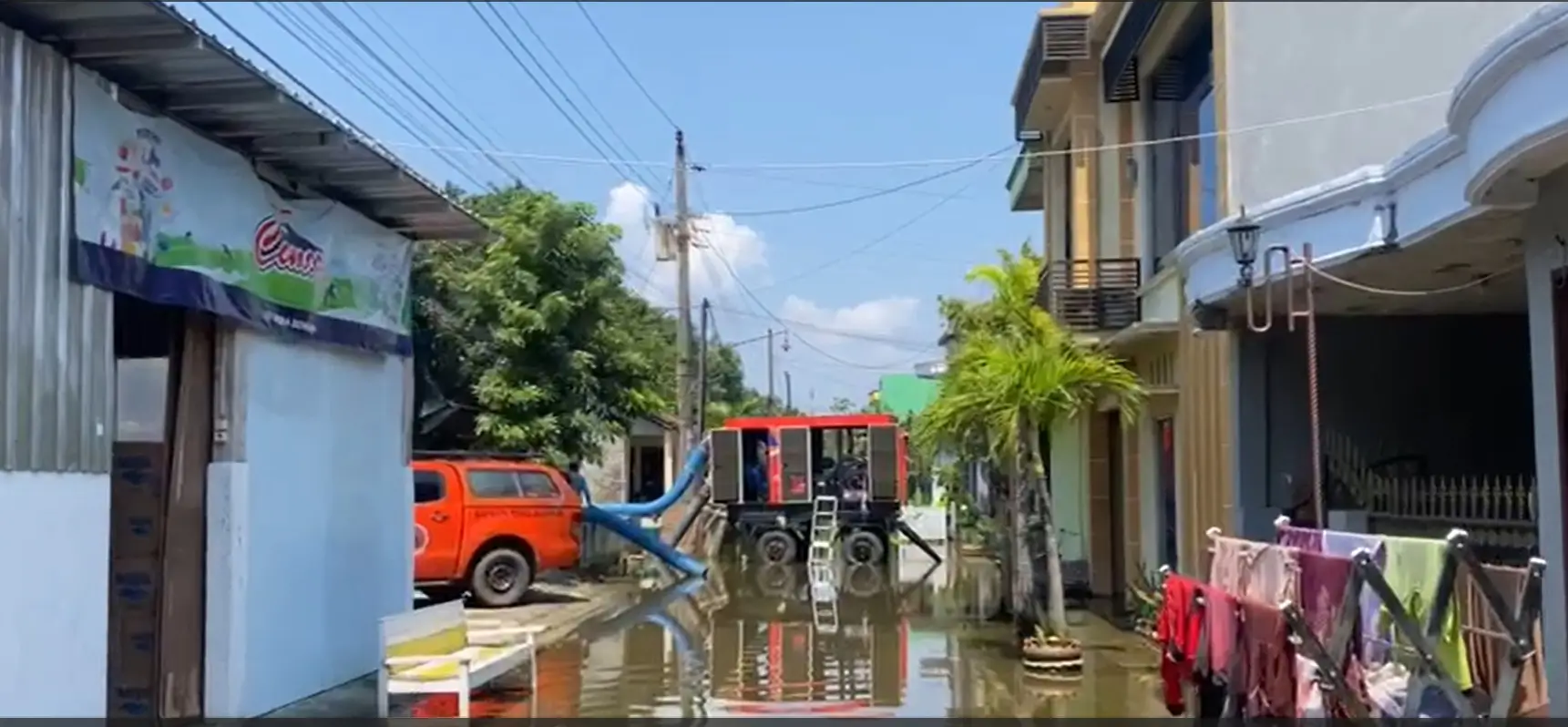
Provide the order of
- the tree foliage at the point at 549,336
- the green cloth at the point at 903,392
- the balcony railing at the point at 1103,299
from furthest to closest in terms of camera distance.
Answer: the green cloth at the point at 903,392, the tree foliage at the point at 549,336, the balcony railing at the point at 1103,299

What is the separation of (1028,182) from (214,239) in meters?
18.9

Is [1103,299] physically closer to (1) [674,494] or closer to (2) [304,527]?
(2) [304,527]

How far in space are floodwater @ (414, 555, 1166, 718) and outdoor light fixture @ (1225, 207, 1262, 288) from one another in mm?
3035

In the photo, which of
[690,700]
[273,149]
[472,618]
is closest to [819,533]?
[472,618]

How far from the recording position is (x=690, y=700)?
1112cm

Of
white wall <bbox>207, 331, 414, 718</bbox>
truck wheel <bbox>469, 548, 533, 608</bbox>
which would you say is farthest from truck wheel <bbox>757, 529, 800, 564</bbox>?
white wall <bbox>207, 331, 414, 718</bbox>

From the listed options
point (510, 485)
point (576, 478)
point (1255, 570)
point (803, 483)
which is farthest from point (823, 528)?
point (1255, 570)

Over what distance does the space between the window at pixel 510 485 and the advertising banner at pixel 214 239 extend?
17.9 ft

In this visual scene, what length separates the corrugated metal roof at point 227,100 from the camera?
7.56 metres

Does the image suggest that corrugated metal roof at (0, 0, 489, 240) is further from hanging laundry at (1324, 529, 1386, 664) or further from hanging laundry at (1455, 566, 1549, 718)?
hanging laundry at (1455, 566, 1549, 718)

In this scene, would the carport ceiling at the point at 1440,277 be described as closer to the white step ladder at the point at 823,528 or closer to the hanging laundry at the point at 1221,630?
the hanging laundry at the point at 1221,630

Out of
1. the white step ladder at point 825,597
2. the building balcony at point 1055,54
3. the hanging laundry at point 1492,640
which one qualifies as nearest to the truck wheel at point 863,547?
the white step ladder at point 825,597

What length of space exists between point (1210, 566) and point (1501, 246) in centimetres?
258

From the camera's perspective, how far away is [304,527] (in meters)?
10.7
